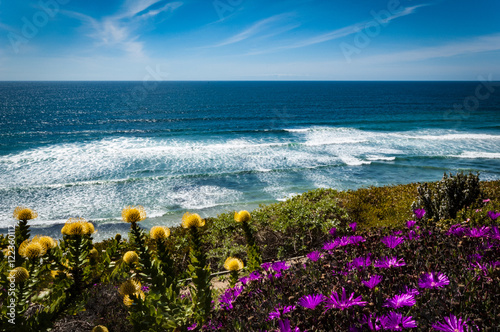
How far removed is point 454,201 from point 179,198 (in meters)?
13.7

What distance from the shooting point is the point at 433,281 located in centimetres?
203

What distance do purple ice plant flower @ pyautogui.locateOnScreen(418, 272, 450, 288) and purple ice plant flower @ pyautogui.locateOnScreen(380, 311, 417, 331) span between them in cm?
38

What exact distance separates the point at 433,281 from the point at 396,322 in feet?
1.89

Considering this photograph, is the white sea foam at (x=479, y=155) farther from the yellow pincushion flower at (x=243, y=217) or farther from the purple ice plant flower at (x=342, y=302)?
the purple ice plant flower at (x=342, y=302)

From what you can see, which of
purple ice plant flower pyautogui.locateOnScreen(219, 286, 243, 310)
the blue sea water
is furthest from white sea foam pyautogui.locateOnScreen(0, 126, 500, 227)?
purple ice plant flower pyautogui.locateOnScreen(219, 286, 243, 310)

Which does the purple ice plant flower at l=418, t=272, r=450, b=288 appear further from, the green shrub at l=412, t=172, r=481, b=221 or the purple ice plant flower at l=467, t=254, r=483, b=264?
the green shrub at l=412, t=172, r=481, b=221

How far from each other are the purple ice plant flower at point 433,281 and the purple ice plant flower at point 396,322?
382 mm

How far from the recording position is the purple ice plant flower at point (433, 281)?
1.98 meters

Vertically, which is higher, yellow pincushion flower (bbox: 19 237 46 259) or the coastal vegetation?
yellow pincushion flower (bbox: 19 237 46 259)

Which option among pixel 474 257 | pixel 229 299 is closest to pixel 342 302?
pixel 229 299

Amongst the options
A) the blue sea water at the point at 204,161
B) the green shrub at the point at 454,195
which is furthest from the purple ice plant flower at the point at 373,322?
the blue sea water at the point at 204,161

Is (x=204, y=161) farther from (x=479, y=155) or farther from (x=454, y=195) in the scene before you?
(x=479, y=155)

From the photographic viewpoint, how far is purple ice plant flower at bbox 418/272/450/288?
1.98 meters

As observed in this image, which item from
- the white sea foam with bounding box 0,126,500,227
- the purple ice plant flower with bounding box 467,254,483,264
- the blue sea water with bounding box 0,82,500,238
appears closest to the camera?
the purple ice plant flower with bounding box 467,254,483,264
